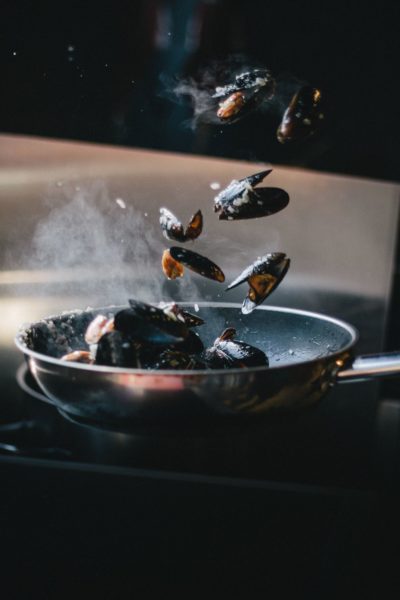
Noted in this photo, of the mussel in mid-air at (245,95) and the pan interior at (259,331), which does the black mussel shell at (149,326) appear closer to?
the pan interior at (259,331)

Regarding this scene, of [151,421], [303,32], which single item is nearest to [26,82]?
[303,32]

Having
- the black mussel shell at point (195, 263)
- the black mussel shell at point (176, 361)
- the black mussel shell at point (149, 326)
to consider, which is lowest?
the black mussel shell at point (176, 361)

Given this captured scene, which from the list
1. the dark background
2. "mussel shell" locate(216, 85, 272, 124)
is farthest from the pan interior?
the dark background

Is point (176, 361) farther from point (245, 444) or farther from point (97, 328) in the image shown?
point (245, 444)

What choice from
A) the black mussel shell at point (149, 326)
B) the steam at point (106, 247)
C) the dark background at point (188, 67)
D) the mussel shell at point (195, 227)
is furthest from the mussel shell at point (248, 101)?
the dark background at point (188, 67)

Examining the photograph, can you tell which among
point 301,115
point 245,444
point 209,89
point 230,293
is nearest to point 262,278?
point 301,115

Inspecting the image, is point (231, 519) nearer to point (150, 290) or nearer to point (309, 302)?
point (150, 290)

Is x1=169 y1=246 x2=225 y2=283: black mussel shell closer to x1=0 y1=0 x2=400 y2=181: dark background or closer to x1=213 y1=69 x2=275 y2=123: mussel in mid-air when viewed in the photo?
x1=213 y1=69 x2=275 y2=123: mussel in mid-air
